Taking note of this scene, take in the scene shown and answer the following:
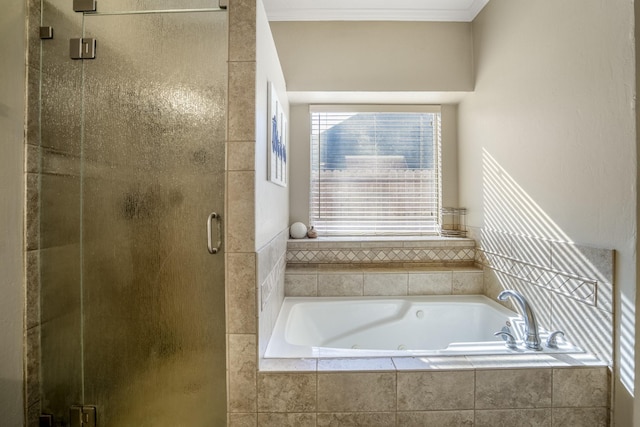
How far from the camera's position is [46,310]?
1331 mm

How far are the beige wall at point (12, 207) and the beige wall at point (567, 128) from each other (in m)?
2.47

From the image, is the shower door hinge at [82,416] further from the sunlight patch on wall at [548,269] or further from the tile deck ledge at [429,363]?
the sunlight patch on wall at [548,269]

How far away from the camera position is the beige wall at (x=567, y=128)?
1.25m

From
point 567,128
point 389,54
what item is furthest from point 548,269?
point 389,54

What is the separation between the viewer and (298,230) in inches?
99.3

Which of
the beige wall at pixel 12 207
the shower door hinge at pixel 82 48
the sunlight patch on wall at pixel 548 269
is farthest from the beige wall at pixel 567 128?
the beige wall at pixel 12 207

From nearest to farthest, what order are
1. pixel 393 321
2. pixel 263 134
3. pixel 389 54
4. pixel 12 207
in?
pixel 12 207 → pixel 263 134 → pixel 393 321 → pixel 389 54

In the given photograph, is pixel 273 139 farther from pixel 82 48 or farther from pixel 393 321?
pixel 393 321

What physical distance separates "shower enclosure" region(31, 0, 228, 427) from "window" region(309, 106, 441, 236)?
4.82 ft

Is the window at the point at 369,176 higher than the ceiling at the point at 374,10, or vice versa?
the ceiling at the point at 374,10

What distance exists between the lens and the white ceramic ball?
2523 millimetres

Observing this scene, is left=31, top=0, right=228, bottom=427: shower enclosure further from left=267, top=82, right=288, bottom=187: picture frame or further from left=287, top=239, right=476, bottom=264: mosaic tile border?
left=287, top=239, right=476, bottom=264: mosaic tile border

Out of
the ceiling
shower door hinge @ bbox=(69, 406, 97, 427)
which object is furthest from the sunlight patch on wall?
shower door hinge @ bbox=(69, 406, 97, 427)

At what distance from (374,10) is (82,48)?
1.94 m
